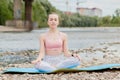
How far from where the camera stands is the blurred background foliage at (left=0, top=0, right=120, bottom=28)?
70.8 meters

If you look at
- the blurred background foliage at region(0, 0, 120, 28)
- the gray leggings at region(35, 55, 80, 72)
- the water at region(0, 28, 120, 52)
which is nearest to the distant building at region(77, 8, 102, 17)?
the blurred background foliage at region(0, 0, 120, 28)

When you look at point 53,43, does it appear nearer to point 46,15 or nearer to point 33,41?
point 33,41

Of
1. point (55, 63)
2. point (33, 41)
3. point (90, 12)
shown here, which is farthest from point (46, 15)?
point (55, 63)

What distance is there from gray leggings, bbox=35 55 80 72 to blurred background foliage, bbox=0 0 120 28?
60.0 m

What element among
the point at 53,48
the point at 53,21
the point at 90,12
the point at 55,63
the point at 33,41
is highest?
the point at 53,21

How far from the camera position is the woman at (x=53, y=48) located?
22.1 feet

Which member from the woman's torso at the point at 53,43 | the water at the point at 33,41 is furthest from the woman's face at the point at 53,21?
the water at the point at 33,41

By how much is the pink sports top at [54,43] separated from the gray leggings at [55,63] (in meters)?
0.16

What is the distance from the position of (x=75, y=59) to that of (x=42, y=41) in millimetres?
615

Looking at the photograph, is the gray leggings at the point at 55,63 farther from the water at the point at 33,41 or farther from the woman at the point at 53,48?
the water at the point at 33,41

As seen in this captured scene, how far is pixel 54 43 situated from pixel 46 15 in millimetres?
80810

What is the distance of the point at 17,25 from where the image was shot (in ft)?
186

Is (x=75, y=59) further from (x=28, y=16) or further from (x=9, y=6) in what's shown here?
(x=9, y=6)

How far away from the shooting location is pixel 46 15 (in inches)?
3442
